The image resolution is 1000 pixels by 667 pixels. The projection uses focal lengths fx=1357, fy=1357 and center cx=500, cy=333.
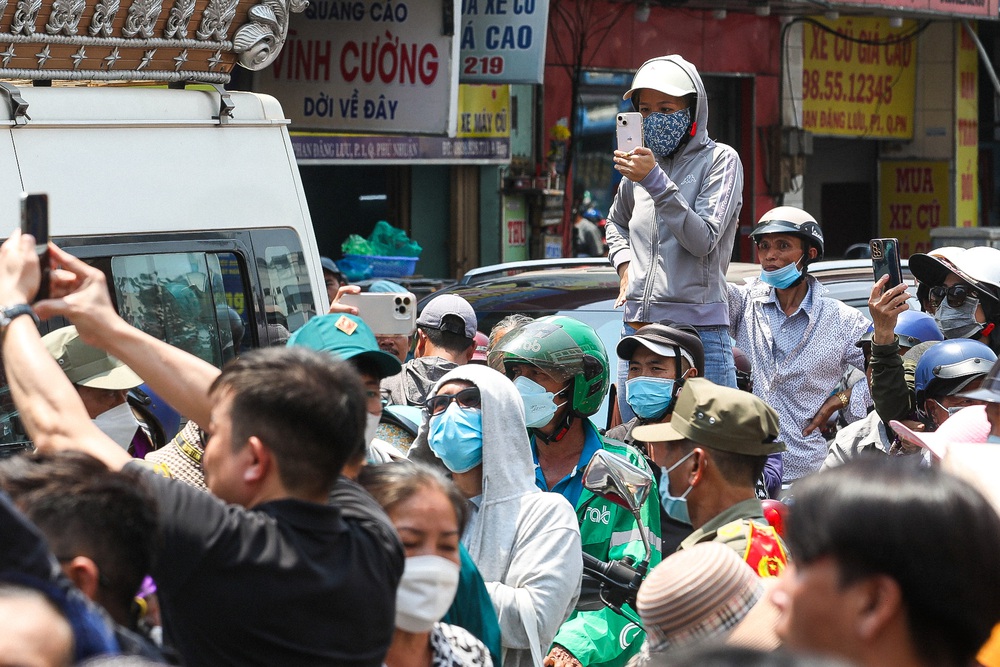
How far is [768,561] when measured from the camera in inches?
123

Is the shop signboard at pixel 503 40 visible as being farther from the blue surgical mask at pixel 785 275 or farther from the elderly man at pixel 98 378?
the elderly man at pixel 98 378

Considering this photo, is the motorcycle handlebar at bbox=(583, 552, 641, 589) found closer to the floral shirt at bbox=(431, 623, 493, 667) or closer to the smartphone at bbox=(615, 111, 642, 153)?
the floral shirt at bbox=(431, 623, 493, 667)

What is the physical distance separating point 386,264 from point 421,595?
7850mm

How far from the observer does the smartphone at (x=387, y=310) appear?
15.0 ft

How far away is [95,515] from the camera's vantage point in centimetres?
206

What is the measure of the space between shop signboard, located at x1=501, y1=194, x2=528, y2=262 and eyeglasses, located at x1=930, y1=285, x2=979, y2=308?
742cm

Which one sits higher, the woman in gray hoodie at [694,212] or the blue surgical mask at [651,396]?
the woman in gray hoodie at [694,212]

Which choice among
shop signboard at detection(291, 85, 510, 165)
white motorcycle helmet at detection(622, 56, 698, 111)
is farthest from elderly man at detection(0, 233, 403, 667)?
shop signboard at detection(291, 85, 510, 165)

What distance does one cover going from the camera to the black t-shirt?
228cm

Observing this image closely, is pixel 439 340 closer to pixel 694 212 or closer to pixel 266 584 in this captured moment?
pixel 694 212

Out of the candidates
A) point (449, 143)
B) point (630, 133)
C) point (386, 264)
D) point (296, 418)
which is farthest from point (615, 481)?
point (449, 143)

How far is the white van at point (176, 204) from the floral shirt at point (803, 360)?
2.07m

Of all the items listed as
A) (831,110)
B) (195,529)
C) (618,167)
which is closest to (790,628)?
(195,529)

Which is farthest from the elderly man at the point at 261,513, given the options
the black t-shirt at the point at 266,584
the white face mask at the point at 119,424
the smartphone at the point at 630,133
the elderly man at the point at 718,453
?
the smartphone at the point at 630,133
